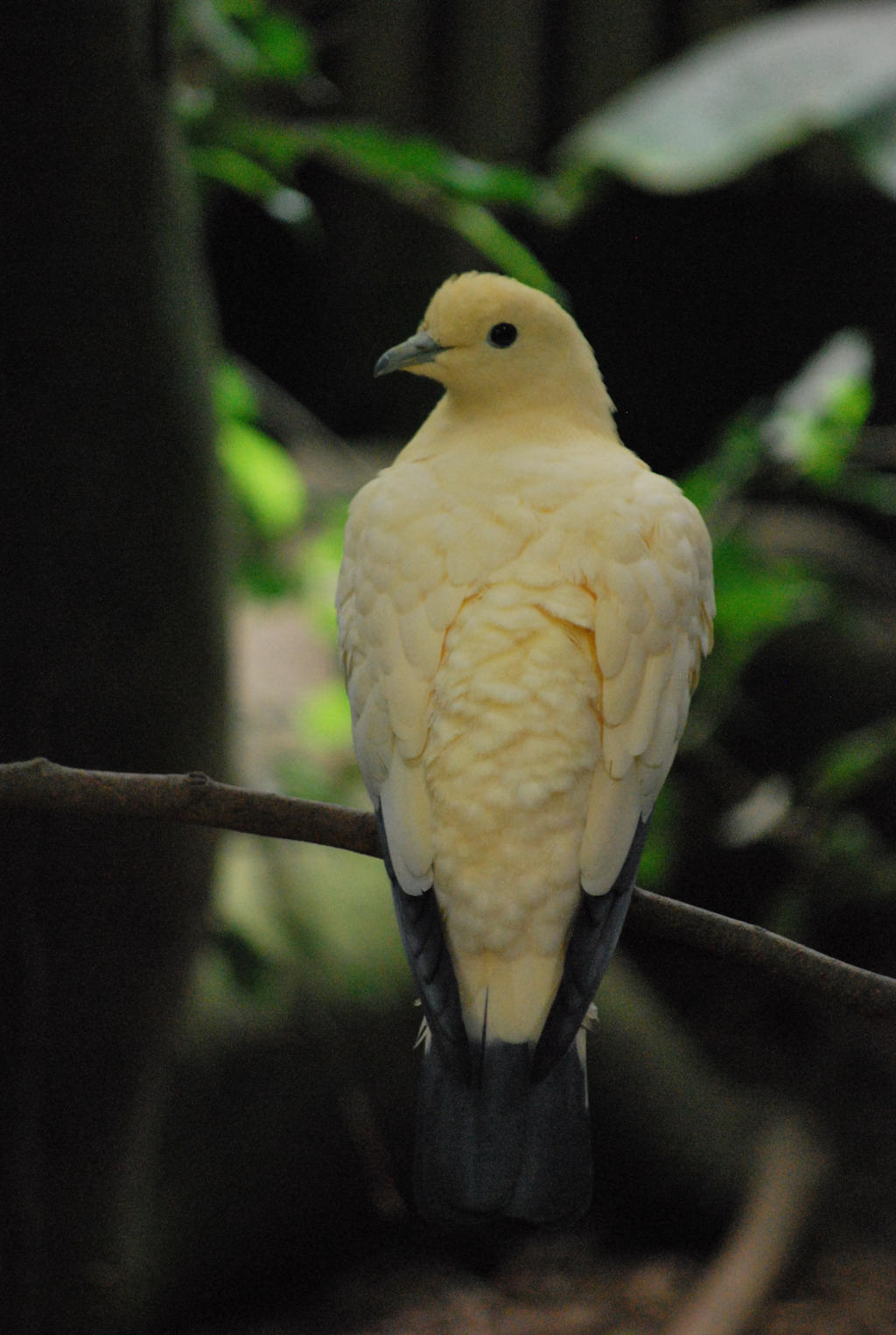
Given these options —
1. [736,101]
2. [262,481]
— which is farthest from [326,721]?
[736,101]

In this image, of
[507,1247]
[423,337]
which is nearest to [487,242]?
[423,337]

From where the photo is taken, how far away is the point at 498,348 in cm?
59

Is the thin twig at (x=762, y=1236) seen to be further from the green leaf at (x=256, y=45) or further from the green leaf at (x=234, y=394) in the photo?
the green leaf at (x=256, y=45)

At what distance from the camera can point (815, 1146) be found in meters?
1.40

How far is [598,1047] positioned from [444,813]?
686 mm

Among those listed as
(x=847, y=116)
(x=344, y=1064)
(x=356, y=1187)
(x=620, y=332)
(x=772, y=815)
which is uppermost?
(x=847, y=116)

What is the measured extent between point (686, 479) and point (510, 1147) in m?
0.82

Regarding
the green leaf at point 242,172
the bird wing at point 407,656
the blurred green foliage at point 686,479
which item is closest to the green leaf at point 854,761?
the blurred green foliage at point 686,479

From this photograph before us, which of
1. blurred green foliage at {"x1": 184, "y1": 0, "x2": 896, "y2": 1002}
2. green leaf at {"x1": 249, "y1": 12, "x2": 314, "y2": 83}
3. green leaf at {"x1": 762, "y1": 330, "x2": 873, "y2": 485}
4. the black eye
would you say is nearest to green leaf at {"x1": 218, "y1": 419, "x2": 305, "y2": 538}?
blurred green foliage at {"x1": 184, "y1": 0, "x2": 896, "y2": 1002}

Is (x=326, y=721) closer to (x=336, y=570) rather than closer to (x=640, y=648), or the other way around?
(x=336, y=570)

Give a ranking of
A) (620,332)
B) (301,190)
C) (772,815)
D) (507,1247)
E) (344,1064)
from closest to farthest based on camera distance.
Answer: (620,332)
(507,1247)
(301,190)
(344,1064)
(772,815)

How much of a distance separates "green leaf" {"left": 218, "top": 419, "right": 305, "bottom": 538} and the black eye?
68 centimetres

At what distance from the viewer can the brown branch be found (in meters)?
0.56

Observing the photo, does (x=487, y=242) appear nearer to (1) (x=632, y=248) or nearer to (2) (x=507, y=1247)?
(1) (x=632, y=248)
